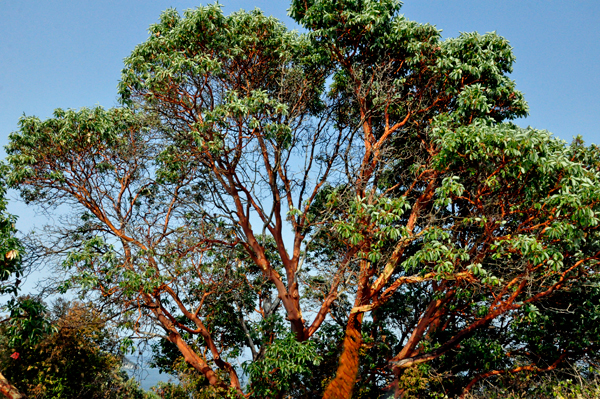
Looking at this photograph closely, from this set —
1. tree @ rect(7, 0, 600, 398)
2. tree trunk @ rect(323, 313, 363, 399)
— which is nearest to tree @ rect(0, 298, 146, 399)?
tree @ rect(7, 0, 600, 398)

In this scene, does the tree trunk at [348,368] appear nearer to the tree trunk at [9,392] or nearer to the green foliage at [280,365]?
the green foliage at [280,365]

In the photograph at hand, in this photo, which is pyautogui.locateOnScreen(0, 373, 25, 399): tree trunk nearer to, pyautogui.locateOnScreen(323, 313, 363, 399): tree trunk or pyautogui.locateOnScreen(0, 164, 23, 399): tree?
pyautogui.locateOnScreen(0, 164, 23, 399): tree

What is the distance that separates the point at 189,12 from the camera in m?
11.3

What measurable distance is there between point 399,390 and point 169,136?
9099mm

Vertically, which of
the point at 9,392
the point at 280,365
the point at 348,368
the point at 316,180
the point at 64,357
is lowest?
the point at 9,392

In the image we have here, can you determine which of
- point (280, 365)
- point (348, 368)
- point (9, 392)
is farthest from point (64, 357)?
point (348, 368)

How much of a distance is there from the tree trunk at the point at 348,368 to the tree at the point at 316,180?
0.03m

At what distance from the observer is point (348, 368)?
11016 millimetres

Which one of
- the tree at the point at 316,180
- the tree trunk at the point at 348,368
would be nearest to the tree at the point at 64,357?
the tree at the point at 316,180

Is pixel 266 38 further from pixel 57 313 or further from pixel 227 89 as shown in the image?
pixel 57 313

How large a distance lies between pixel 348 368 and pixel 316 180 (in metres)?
5.15

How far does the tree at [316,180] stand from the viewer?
9.66 metres

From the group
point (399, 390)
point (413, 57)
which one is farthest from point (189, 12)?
point (399, 390)

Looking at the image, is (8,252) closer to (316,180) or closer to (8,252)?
(8,252)
